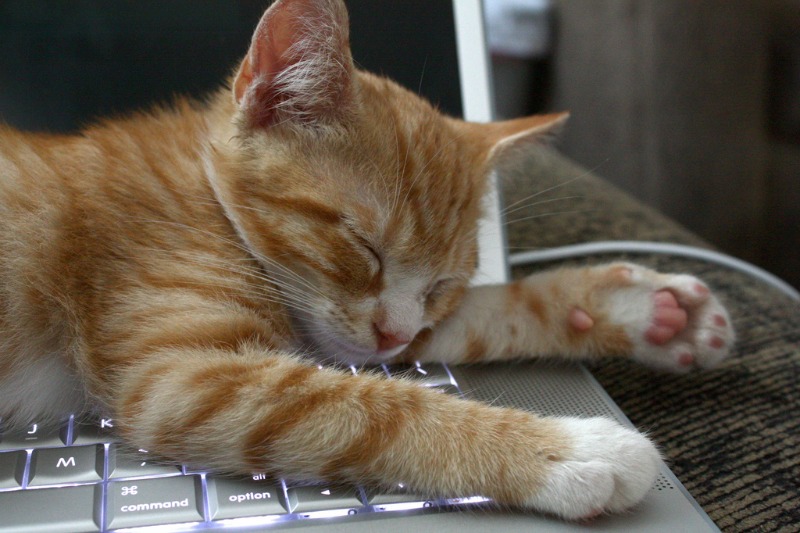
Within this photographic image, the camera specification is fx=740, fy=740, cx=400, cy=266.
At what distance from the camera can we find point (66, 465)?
624 millimetres

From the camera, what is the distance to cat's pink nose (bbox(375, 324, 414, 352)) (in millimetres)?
799

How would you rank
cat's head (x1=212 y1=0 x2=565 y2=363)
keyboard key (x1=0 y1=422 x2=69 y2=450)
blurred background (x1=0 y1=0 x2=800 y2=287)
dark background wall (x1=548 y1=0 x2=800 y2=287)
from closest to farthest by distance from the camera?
keyboard key (x1=0 y1=422 x2=69 y2=450), cat's head (x1=212 y1=0 x2=565 y2=363), blurred background (x1=0 y1=0 x2=800 y2=287), dark background wall (x1=548 y1=0 x2=800 y2=287)

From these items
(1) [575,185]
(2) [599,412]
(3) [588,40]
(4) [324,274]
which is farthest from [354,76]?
(3) [588,40]

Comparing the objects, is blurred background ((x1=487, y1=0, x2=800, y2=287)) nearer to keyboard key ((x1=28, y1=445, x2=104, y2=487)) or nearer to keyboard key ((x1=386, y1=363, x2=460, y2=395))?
keyboard key ((x1=386, y1=363, x2=460, y2=395))

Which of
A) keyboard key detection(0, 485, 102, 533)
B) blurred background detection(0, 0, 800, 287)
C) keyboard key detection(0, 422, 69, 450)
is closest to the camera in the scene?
keyboard key detection(0, 485, 102, 533)

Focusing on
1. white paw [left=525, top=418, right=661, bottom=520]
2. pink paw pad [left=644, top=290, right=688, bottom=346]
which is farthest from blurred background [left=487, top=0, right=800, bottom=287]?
white paw [left=525, top=418, right=661, bottom=520]

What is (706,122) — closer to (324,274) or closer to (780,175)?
(780,175)

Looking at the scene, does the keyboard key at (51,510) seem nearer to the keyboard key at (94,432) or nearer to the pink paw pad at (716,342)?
the keyboard key at (94,432)

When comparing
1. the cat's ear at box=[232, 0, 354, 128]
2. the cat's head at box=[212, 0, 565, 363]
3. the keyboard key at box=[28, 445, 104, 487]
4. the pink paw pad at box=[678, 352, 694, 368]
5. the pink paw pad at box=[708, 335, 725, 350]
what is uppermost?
the cat's ear at box=[232, 0, 354, 128]

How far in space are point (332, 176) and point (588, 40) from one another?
180cm

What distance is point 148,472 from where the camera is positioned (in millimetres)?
627

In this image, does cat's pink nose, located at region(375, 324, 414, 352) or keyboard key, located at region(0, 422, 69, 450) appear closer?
keyboard key, located at region(0, 422, 69, 450)

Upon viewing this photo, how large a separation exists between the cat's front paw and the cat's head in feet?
0.79

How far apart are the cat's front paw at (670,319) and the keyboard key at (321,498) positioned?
0.43 m
